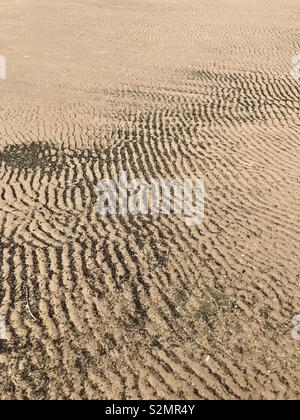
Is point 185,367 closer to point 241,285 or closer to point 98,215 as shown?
point 241,285

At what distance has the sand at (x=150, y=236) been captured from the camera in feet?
18.7

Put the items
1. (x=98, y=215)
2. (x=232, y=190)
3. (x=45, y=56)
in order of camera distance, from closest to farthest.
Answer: (x=98, y=215) → (x=232, y=190) → (x=45, y=56)

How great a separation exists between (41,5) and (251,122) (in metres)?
19.2

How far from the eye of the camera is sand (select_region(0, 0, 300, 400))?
5688mm

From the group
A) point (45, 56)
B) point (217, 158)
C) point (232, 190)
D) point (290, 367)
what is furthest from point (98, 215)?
point (45, 56)

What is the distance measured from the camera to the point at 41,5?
1006 inches

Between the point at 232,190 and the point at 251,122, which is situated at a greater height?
the point at 251,122

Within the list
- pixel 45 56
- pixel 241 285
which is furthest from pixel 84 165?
pixel 45 56

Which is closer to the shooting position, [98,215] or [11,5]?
[98,215]

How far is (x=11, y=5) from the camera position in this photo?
1016 inches

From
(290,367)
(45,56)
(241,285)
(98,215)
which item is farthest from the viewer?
(45,56)

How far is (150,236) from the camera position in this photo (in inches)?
311
